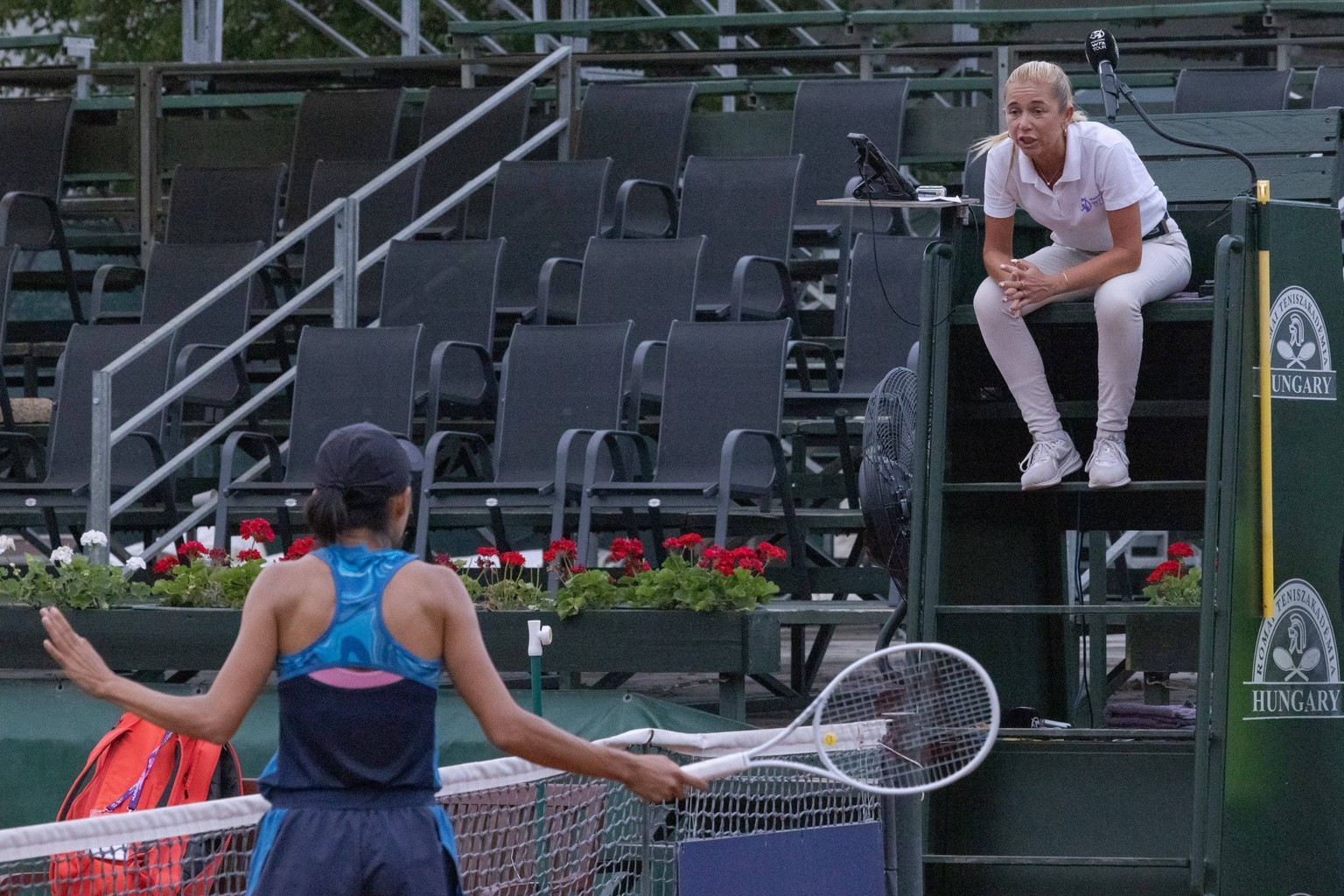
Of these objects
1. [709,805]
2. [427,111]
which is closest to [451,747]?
[709,805]

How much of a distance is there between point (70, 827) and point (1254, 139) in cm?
412

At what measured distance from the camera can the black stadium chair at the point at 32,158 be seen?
11.8 m

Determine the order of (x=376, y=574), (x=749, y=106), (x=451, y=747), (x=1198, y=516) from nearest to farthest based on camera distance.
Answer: (x=376, y=574), (x=1198, y=516), (x=451, y=747), (x=749, y=106)

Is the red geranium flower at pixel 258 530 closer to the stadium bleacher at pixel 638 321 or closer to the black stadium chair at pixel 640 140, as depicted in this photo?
the stadium bleacher at pixel 638 321

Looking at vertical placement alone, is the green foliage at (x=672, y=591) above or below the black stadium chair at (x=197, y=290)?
below

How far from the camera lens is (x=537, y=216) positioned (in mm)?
10797

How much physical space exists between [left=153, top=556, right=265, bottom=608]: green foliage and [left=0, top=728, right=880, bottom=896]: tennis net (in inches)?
66.4

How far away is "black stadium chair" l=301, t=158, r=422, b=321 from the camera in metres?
11.3

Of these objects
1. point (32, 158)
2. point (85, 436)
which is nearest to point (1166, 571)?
point (85, 436)

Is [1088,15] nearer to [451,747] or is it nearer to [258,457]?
[258,457]

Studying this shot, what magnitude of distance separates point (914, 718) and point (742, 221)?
5545 millimetres

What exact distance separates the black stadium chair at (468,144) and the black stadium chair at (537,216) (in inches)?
26.4

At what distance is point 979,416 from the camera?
6.17 meters

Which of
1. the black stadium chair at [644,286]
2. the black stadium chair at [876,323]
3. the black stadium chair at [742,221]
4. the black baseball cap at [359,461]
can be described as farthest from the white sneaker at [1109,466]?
the black stadium chair at [742,221]
